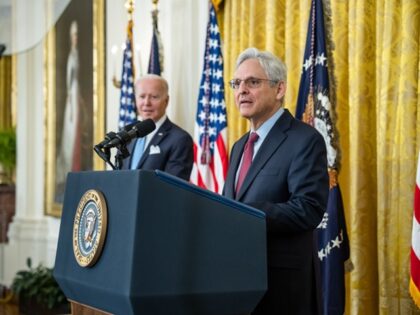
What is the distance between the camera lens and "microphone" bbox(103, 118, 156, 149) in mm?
2660

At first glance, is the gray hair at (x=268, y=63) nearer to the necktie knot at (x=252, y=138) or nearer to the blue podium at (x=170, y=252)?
the necktie knot at (x=252, y=138)

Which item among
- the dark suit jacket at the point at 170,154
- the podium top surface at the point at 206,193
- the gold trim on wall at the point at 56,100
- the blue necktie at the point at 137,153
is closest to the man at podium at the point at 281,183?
the podium top surface at the point at 206,193

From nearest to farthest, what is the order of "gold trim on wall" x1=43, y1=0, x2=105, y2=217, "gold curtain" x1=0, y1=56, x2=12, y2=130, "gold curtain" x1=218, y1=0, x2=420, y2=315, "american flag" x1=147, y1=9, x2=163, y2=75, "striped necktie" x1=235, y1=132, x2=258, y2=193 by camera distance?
"striped necktie" x1=235, y1=132, x2=258, y2=193
"gold curtain" x1=218, y1=0, x2=420, y2=315
"american flag" x1=147, y1=9, x2=163, y2=75
"gold trim on wall" x1=43, y1=0, x2=105, y2=217
"gold curtain" x1=0, y1=56, x2=12, y2=130

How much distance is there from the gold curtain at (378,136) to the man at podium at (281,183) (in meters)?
1.31

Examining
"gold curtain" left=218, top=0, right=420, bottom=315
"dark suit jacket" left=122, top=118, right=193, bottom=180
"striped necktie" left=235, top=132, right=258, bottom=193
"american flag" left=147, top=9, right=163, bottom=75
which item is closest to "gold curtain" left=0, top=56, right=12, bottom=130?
"american flag" left=147, top=9, right=163, bottom=75

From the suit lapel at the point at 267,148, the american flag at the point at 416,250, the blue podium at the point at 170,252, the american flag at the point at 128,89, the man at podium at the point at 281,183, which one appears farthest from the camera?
the american flag at the point at 128,89

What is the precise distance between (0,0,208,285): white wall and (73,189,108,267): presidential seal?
4497mm

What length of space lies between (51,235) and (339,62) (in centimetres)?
630

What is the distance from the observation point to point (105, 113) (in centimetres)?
867

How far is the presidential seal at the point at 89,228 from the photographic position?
2.35 meters

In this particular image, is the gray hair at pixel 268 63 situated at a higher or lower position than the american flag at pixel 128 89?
lower

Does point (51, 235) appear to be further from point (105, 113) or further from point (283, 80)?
point (283, 80)

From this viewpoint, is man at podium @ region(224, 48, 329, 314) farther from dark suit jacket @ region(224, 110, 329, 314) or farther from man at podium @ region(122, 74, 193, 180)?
man at podium @ region(122, 74, 193, 180)

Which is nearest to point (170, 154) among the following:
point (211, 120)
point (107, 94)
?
point (211, 120)
